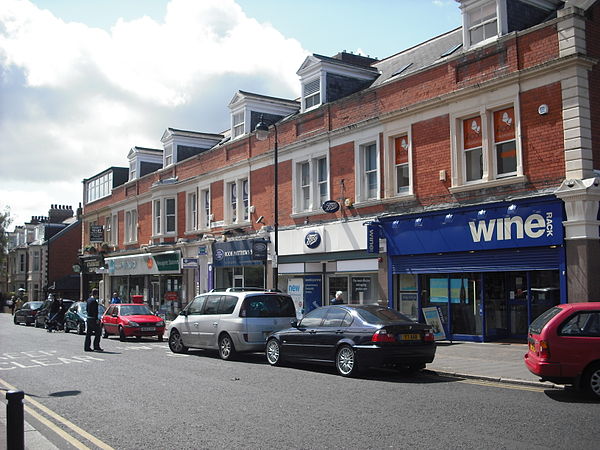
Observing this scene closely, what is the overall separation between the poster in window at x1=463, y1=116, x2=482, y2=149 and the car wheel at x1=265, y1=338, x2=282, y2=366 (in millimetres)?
8004

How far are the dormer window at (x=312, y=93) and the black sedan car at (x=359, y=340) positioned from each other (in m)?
12.1

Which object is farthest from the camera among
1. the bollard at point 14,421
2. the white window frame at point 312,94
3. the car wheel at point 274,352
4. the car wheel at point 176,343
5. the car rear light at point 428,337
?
the white window frame at point 312,94

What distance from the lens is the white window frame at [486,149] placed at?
15.8 m

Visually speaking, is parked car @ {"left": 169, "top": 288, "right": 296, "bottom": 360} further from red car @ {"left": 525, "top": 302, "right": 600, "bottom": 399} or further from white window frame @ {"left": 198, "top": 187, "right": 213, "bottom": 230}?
white window frame @ {"left": 198, "top": 187, "right": 213, "bottom": 230}

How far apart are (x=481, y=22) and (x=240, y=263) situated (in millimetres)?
14677

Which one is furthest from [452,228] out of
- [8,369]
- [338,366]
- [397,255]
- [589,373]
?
[8,369]

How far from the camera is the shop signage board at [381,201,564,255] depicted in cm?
1480

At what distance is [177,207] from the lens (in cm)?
3316

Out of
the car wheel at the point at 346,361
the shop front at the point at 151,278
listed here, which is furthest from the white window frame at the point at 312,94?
the car wheel at the point at 346,361

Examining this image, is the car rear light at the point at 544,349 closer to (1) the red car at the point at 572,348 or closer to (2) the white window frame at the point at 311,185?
(1) the red car at the point at 572,348

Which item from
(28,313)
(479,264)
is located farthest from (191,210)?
(479,264)

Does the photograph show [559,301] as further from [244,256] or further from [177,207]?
[177,207]

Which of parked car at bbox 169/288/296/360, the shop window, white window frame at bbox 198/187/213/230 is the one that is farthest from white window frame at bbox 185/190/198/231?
parked car at bbox 169/288/296/360

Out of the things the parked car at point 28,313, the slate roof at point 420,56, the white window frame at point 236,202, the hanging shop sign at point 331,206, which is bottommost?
the parked car at point 28,313
